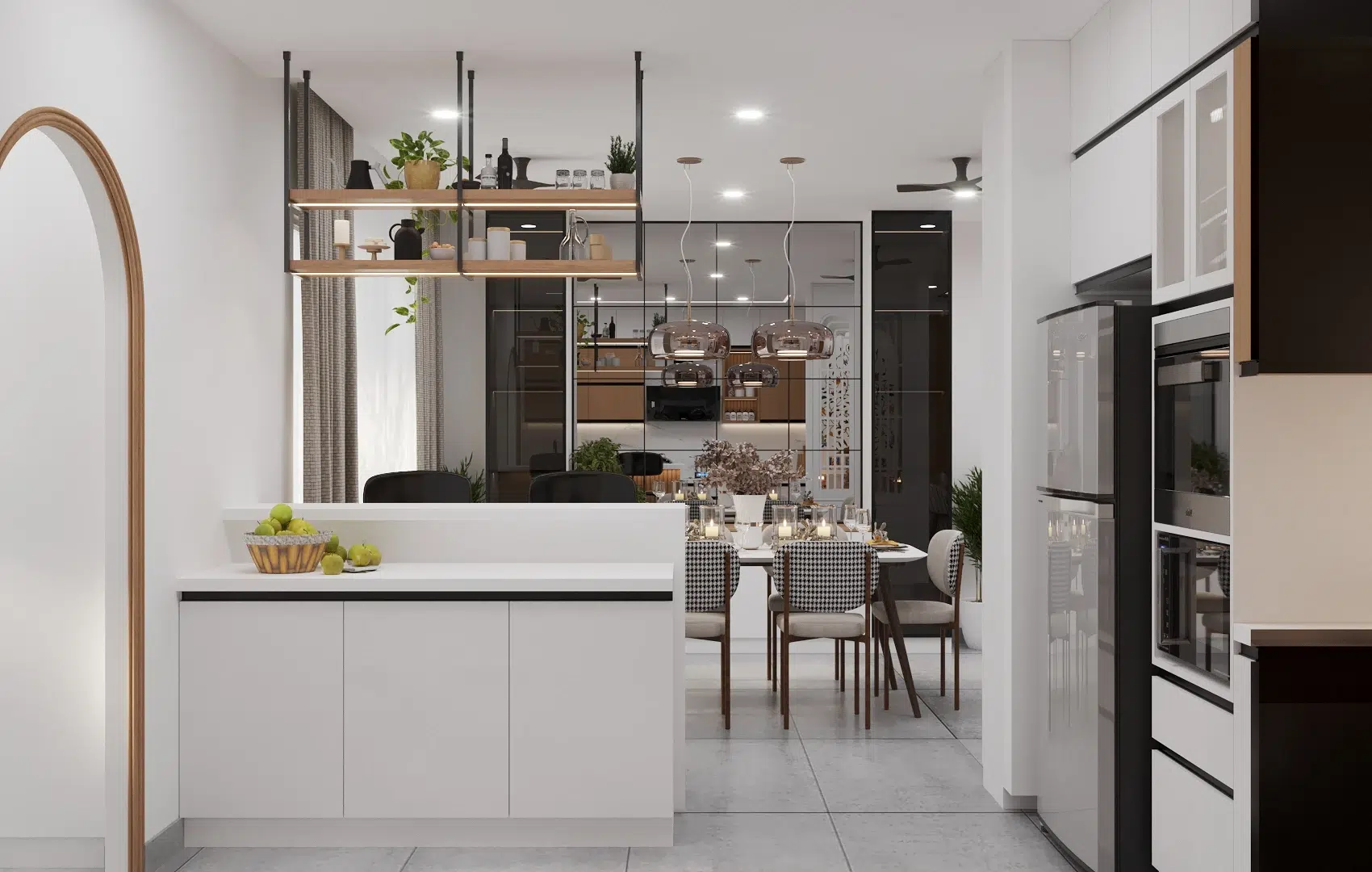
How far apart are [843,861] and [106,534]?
2.69 metres

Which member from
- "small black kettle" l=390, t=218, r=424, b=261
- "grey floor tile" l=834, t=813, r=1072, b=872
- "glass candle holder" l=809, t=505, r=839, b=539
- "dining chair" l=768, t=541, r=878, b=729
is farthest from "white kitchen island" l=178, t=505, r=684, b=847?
"glass candle holder" l=809, t=505, r=839, b=539

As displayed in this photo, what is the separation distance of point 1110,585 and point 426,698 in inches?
91.4

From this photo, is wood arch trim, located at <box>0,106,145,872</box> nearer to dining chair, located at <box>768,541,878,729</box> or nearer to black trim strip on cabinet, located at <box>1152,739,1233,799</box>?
dining chair, located at <box>768,541,878,729</box>

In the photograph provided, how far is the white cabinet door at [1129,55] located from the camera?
328cm

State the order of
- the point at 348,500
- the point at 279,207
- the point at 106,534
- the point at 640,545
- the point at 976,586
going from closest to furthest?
the point at 106,534, the point at 640,545, the point at 279,207, the point at 348,500, the point at 976,586

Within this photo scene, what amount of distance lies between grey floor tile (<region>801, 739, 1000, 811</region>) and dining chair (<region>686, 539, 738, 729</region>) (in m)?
0.75

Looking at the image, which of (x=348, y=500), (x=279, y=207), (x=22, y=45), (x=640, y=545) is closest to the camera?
(x=22, y=45)

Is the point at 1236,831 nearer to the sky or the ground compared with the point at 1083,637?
nearer to the ground

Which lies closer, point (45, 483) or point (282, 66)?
point (45, 483)

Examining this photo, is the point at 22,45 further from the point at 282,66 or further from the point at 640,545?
the point at 640,545

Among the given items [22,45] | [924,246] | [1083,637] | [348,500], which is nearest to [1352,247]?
[1083,637]

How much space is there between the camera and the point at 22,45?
2.79m

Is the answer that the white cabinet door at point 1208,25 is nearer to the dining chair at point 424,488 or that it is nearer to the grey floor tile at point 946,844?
the grey floor tile at point 946,844

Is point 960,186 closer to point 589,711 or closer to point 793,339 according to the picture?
point 793,339
